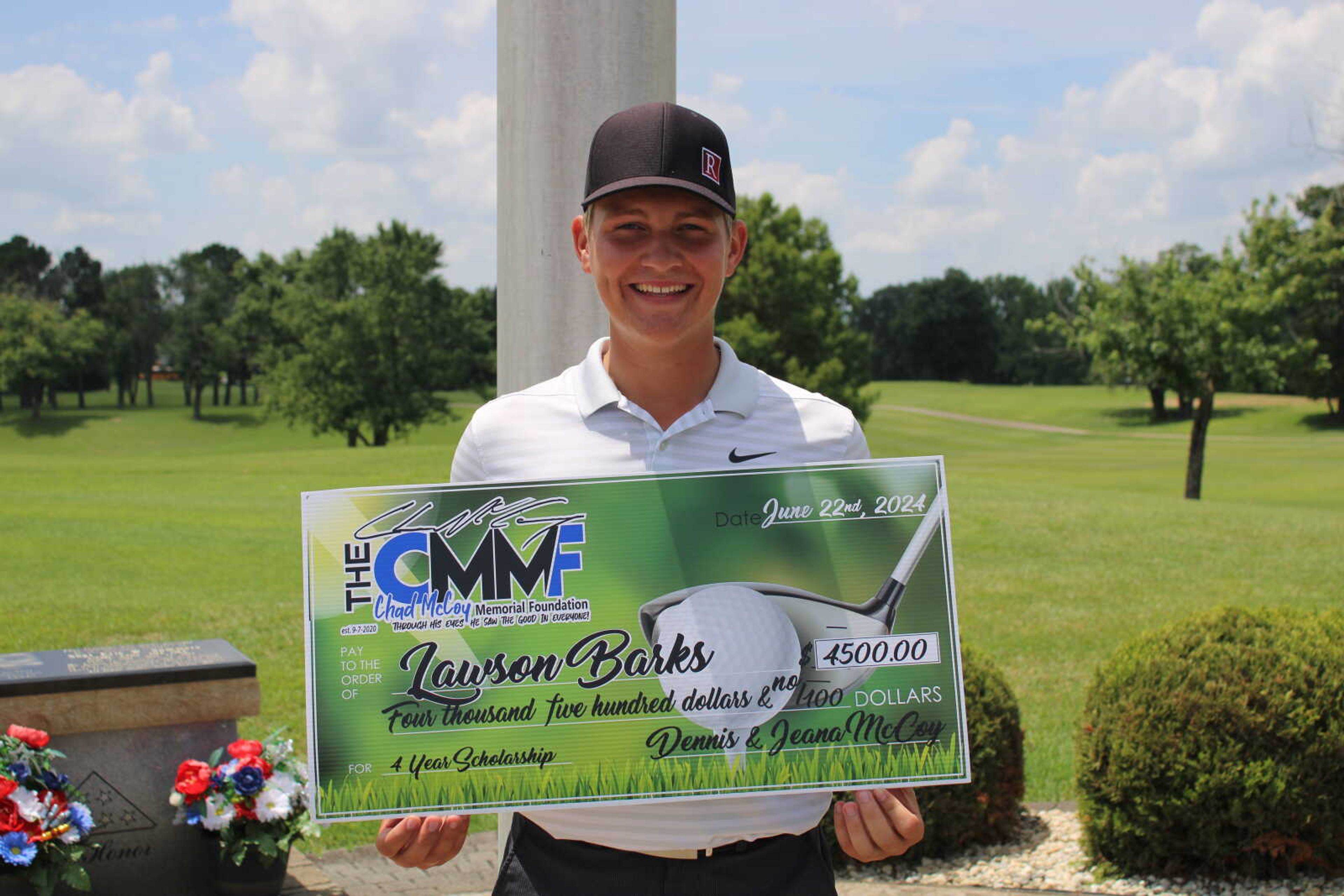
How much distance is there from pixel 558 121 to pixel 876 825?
2399 millimetres

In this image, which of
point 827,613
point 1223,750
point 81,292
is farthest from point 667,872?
point 81,292

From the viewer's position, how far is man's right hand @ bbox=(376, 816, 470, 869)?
2.38 m

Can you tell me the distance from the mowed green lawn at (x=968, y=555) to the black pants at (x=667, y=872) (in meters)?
4.56

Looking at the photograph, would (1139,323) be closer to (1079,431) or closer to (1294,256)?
(1294,256)

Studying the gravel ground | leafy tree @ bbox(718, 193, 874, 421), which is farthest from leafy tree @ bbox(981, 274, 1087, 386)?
the gravel ground

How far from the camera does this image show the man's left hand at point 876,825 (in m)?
2.34

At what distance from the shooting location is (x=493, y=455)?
249cm

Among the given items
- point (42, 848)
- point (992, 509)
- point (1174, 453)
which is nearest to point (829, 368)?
point (1174, 453)

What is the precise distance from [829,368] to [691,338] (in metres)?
44.7

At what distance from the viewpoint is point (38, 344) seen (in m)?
71.1

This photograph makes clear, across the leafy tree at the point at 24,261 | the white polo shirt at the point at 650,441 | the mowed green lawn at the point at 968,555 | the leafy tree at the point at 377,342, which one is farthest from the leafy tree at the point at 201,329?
the white polo shirt at the point at 650,441

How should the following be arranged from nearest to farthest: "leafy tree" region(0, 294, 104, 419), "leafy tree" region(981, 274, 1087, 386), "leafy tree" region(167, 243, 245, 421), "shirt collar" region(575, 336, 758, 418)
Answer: "shirt collar" region(575, 336, 758, 418) → "leafy tree" region(0, 294, 104, 419) → "leafy tree" region(167, 243, 245, 421) → "leafy tree" region(981, 274, 1087, 386)

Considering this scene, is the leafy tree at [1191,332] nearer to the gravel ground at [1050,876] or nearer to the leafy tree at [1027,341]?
the gravel ground at [1050,876]

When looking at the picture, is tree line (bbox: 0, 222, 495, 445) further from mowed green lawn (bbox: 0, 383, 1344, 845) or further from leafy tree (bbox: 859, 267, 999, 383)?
leafy tree (bbox: 859, 267, 999, 383)
